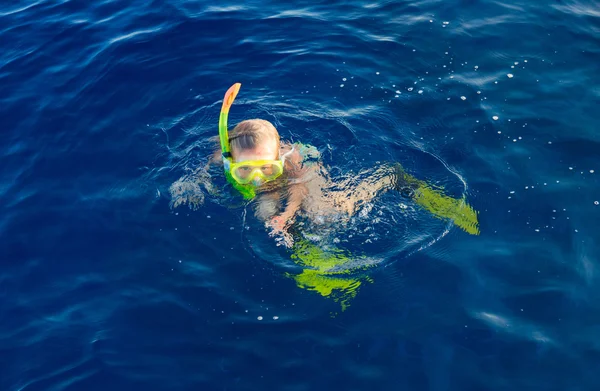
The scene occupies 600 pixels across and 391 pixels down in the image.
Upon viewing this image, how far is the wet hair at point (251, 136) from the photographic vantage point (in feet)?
20.9

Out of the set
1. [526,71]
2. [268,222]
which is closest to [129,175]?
[268,222]

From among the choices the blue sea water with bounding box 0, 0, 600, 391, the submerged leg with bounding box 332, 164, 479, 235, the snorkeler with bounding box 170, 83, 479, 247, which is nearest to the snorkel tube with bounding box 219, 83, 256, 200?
the snorkeler with bounding box 170, 83, 479, 247

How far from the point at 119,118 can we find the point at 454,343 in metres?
5.48

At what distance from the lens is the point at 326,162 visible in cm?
721

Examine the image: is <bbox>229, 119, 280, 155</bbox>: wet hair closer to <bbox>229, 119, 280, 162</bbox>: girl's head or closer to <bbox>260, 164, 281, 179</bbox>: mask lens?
<bbox>229, 119, 280, 162</bbox>: girl's head

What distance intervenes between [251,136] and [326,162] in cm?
121

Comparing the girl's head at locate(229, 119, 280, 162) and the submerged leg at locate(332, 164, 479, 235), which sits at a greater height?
the girl's head at locate(229, 119, 280, 162)

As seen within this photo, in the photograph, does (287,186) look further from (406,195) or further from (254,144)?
(406,195)

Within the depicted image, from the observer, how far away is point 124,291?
6121 mm

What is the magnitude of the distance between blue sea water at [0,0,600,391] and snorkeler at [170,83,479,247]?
0.73 ft

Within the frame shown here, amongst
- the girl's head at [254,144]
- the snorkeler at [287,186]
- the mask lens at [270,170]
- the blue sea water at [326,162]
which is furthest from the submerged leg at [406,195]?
the girl's head at [254,144]

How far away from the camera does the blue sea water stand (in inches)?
213

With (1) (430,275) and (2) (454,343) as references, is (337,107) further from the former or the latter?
(2) (454,343)

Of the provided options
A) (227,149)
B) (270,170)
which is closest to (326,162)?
(270,170)
